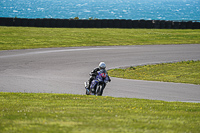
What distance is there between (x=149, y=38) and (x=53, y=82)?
23263 millimetres

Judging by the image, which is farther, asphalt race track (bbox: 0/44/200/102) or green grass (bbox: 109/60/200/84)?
green grass (bbox: 109/60/200/84)

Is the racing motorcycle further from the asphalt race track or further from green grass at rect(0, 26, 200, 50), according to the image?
green grass at rect(0, 26, 200, 50)

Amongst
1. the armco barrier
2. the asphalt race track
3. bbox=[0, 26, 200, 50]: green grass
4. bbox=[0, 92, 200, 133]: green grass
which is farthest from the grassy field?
the armco barrier

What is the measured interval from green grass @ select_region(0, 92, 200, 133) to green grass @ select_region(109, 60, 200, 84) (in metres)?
5.67

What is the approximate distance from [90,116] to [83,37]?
2848 cm

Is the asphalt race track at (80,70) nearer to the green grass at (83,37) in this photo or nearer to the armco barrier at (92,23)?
the green grass at (83,37)

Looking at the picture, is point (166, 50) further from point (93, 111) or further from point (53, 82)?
point (93, 111)

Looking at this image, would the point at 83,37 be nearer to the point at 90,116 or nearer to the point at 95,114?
the point at 95,114

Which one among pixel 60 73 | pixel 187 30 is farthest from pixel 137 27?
pixel 60 73

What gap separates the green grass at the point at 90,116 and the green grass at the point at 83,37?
18276 millimetres

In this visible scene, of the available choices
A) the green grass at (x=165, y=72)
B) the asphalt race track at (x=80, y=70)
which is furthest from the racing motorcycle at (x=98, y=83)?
the green grass at (x=165, y=72)

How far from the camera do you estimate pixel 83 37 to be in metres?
36.0

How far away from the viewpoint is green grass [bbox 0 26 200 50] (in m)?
31.3

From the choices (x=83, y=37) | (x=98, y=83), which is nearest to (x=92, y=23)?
(x=83, y=37)
